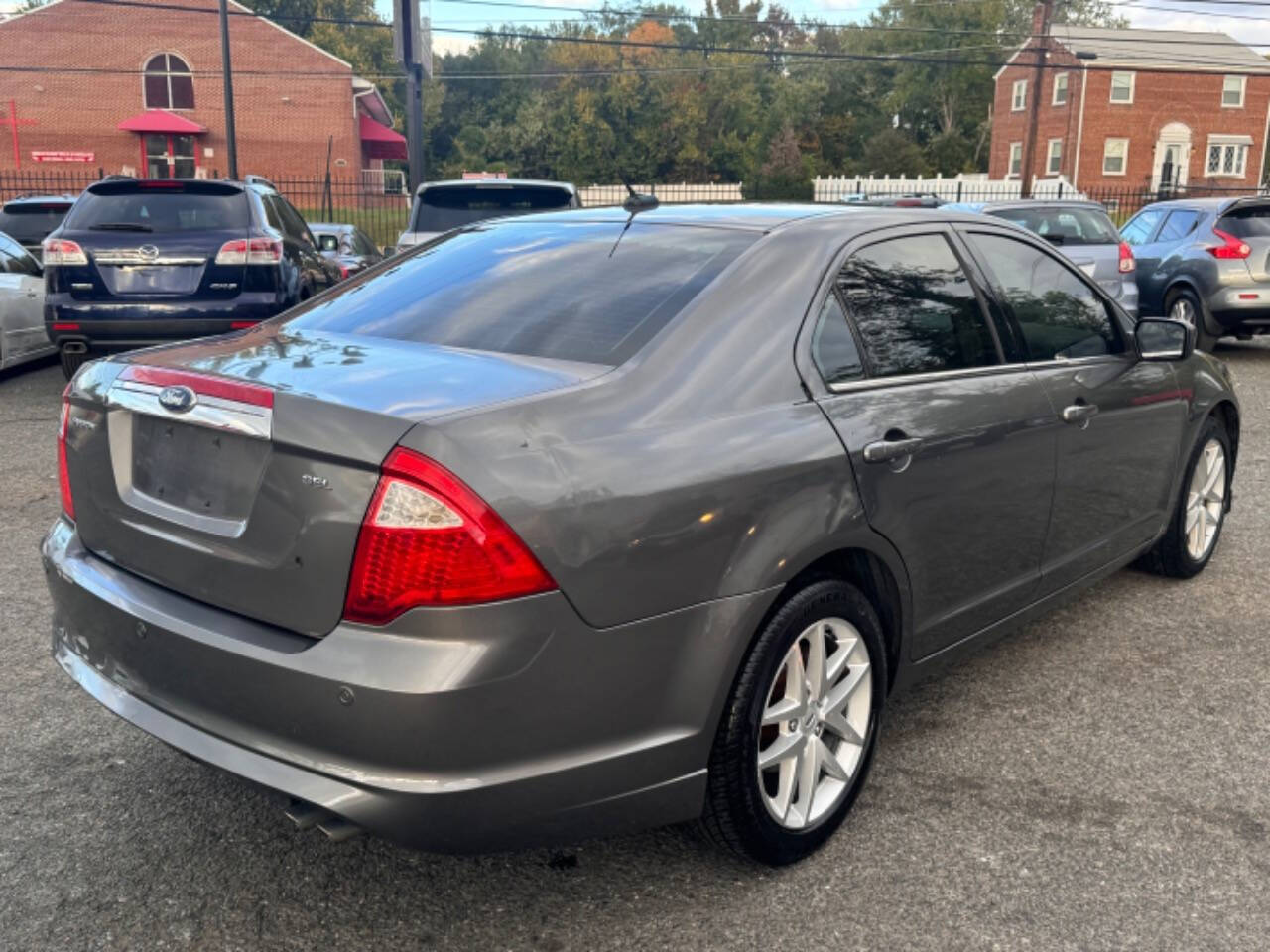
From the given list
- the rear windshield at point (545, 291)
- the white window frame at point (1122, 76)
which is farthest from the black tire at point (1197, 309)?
the white window frame at point (1122, 76)

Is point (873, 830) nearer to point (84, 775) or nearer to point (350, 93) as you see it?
point (84, 775)

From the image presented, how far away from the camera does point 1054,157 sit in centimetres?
5919

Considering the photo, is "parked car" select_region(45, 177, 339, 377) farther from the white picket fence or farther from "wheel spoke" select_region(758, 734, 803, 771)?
the white picket fence

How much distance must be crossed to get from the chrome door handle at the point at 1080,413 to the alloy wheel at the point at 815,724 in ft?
4.19

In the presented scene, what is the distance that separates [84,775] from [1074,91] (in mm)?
60643

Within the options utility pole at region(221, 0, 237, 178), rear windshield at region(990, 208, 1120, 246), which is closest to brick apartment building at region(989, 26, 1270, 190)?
utility pole at region(221, 0, 237, 178)

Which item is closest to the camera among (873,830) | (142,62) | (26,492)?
(873,830)

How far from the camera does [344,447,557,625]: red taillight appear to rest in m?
2.25

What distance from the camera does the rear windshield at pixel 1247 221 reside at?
39.9 ft

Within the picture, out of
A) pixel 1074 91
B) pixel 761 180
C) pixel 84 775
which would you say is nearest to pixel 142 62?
pixel 761 180

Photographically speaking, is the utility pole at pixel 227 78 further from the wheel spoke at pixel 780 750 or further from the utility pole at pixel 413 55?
the wheel spoke at pixel 780 750

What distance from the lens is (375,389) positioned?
99.1 inches

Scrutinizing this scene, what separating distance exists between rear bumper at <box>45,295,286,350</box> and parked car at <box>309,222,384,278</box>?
2865 mm

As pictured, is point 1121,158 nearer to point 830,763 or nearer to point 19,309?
point 19,309
